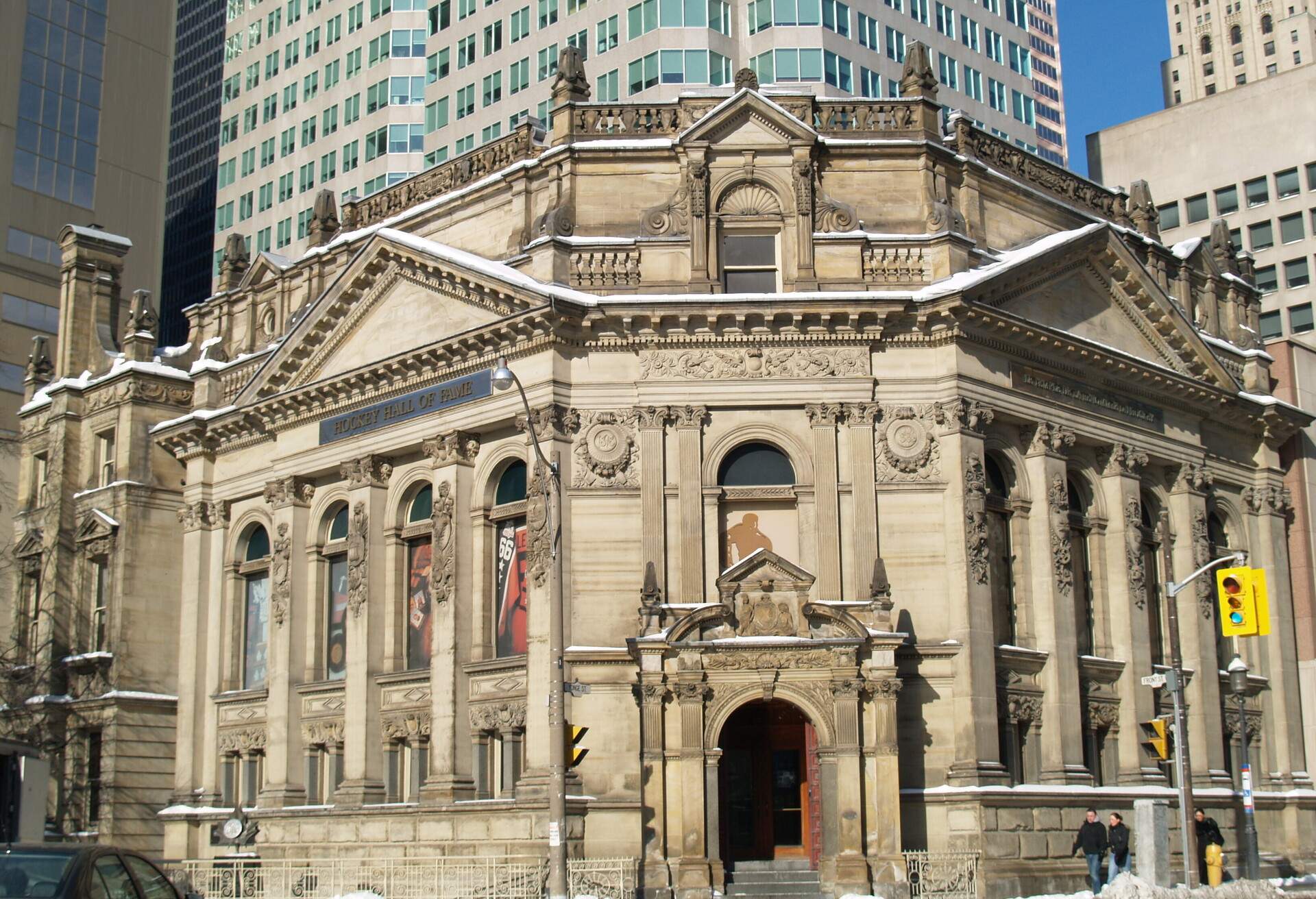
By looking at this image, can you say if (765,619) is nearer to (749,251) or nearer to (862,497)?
(862,497)

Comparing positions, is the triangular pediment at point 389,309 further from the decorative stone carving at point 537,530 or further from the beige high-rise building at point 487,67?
the beige high-rise building at point 487,67

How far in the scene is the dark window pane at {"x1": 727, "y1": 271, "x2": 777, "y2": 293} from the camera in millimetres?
40875

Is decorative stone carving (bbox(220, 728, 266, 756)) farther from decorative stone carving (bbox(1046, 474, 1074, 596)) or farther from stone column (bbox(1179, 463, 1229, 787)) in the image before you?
stone column (bbox(1179, 463, 1229, 787))

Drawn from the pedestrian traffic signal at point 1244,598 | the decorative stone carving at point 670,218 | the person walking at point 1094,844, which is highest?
the decorative stone carving at point 670,218

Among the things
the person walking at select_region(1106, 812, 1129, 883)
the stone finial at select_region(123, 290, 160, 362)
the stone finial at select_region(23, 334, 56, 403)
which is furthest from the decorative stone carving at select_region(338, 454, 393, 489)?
the person walking at select_region(1106, 812, 1129, 883)

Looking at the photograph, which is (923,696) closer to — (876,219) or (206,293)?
(876,219)

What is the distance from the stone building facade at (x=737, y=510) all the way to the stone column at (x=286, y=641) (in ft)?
0.35

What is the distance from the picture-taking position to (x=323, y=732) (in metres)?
44.5

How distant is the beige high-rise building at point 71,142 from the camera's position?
73.1 metres

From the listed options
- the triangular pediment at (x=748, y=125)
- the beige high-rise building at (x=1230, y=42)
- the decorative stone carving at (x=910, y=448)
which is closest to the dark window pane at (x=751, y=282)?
the triangular pediment at (x=748, y=125)

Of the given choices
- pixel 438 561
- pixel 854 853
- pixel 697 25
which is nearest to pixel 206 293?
pixel 697 25

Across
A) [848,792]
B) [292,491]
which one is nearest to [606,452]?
[848,792]

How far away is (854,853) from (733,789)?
4.08m

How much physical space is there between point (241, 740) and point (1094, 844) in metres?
24.9
